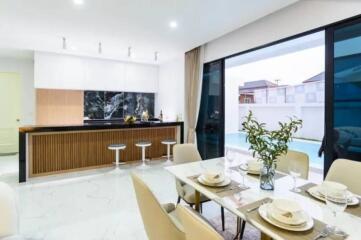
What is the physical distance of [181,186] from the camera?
7.32 ft

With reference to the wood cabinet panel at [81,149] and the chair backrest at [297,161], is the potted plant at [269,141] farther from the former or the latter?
the wood cabinet panel at [81,149]

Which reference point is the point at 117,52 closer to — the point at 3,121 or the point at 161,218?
the point at 3,121

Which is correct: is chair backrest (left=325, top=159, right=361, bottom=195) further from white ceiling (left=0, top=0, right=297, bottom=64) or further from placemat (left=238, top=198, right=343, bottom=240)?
white ceiling (left=0, top=0, right=297, bottom=64)

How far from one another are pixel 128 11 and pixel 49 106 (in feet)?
12.5

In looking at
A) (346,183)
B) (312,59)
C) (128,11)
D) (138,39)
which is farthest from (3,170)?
(312,59)

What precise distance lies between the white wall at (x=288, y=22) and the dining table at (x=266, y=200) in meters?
2.01

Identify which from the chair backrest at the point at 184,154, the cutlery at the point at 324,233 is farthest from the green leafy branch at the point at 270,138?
the chair backrest at the point at 184,154

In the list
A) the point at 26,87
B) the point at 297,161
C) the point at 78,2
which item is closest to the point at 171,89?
the point at 78,2

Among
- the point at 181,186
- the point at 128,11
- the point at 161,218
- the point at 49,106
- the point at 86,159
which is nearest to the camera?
the point at 161,218

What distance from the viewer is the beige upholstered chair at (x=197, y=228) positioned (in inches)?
33.0

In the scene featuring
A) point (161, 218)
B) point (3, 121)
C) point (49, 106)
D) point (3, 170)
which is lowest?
point (3, 170)

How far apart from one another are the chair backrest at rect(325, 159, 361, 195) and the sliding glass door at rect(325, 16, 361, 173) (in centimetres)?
92

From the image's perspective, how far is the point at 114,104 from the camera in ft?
20.2

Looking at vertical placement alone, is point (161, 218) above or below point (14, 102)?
below
